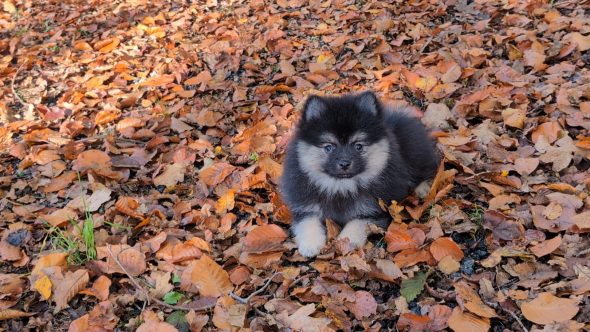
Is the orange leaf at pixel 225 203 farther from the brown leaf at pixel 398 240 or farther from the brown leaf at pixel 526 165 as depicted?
the brown leaf at pixel 526 165

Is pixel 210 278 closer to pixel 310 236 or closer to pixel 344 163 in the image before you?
pixel 310 236

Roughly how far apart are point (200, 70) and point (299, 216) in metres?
3.24

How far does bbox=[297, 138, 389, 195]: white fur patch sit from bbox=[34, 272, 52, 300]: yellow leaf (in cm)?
186

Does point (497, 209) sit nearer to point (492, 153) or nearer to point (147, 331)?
point (492, 153)

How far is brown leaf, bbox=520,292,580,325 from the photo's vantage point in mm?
2891

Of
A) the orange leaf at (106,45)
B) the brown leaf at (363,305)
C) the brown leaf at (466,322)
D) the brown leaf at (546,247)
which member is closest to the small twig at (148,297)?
the brown leaf at (363,305)

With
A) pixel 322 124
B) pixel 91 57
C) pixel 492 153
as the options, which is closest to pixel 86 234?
pixel 322 124

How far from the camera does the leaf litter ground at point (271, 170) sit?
333 centimetres

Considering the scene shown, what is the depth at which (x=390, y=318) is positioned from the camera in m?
3.19

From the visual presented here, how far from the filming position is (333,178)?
12.8ft

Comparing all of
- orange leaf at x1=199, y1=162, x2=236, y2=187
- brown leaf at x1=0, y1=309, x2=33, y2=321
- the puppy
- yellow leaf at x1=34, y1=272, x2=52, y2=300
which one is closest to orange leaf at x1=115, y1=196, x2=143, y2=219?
orange leaf at x1=199, y1=162, x2=236, y2=187

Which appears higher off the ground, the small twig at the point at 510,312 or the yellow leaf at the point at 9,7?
the yellow leaf at the point at 9,7

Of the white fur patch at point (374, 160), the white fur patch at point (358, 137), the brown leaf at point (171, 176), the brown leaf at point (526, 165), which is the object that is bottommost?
the brown leaf at point (171, 176)

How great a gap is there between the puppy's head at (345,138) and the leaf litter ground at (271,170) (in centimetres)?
38
